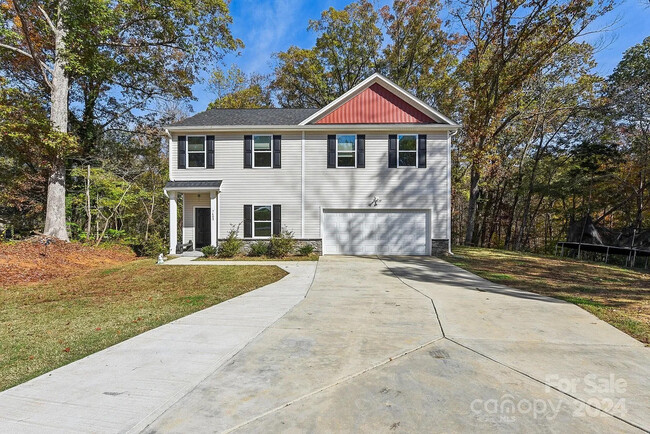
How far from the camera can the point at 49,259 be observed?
10.3 metres

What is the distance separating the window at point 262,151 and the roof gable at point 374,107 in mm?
2169

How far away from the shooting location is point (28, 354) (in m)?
3.47

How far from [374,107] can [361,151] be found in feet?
6.99

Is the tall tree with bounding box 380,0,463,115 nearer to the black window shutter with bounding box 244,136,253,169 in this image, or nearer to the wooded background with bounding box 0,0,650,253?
the wooded background with bounding box 0,0,650,253

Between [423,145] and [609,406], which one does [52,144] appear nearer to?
[423,145]

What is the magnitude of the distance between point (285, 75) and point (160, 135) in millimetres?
10551

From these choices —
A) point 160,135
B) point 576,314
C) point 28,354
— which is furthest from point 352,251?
point 160,135

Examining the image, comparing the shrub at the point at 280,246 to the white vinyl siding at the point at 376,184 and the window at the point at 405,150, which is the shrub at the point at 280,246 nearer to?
the white vinyl siding at the point at 376,184

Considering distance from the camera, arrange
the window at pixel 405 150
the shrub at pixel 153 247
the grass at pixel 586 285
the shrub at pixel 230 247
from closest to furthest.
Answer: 1. the grass at pixel 586 285
2. the shrub at pixel 230 247
3. the shrub at pixel 153 247
4. the window at pixel 405 150

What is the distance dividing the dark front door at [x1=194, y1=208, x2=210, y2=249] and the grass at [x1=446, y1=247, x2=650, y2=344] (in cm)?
1053

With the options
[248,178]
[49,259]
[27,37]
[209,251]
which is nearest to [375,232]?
[248,178]

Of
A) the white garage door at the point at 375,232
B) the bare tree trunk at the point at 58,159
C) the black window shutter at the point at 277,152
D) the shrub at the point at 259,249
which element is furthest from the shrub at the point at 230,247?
the bare tree trunk at the point at 58,159

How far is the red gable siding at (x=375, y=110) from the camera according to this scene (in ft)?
44.1

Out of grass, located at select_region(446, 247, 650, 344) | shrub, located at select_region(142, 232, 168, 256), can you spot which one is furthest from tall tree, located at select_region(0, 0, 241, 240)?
grass, located at select_region(446, 247, 650, 344)
